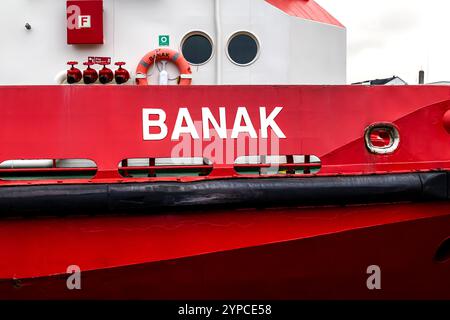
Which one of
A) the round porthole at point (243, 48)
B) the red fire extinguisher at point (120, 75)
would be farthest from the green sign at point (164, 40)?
the round porthole at point (243, 48)

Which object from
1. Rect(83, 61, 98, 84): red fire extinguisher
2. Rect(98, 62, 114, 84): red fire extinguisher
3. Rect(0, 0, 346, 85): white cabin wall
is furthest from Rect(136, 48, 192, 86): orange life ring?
Rect(83, 61, 98, 84): red fire extinguisher

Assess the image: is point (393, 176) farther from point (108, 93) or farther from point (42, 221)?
point (42, 221)

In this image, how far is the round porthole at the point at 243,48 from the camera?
3.50 m

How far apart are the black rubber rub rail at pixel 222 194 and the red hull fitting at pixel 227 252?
79mm

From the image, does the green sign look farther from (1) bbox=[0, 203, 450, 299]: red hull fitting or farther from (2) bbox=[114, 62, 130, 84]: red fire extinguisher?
(1) bbox=[0, 203, 450, 299]: red hull fitting

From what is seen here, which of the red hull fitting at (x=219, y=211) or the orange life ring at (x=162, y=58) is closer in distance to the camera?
the red hull fitting at (x=219, y=211)

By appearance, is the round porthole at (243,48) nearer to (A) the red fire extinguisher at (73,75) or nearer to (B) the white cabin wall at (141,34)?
(B) the white cabin wall at (141,34)

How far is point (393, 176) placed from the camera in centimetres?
252

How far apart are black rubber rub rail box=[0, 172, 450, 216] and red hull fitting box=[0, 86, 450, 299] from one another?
A: 0.02 metres

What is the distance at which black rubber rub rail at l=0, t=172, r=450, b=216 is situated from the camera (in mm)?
2369

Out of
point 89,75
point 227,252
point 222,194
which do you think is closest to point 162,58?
point 89,75

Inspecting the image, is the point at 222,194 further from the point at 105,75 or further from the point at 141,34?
the point at 141,34
